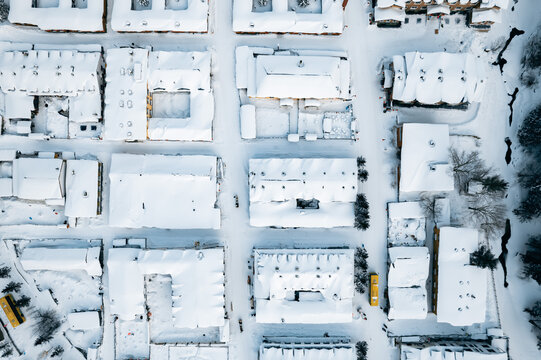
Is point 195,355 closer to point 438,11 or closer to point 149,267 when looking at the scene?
point 149,267

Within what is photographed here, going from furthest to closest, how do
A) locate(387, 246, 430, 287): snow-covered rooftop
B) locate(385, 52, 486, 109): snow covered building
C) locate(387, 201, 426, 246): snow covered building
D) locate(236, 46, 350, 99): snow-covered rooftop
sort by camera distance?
locate(387, 201, 426, 246): snow covered building → locate(387, 246, 430, 287): snow-covered rooftop → locate(385, 52, 486, 109): snow covered building → locate(236, 46, 350, 99): snow-covered rooftop

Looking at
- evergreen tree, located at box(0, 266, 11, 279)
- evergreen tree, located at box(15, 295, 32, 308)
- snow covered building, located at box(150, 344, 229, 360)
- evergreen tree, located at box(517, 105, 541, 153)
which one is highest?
evergreen tree, located at box(517, 105, 541, 153)

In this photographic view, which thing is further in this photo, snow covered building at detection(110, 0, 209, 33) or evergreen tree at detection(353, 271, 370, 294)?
evergreen tree at detection(353, 271, 370, 294)

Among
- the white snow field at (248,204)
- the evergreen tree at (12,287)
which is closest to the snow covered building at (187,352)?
the white snow field at (248,204)

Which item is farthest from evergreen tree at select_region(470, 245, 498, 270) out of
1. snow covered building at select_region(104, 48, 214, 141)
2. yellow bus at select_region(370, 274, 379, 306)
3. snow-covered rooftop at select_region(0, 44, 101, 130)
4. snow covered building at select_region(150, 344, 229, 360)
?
snow-covered rooftop at select_region(0, 44, 101, 130)

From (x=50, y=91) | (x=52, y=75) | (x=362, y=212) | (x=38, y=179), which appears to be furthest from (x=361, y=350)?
(x=52, y=75)

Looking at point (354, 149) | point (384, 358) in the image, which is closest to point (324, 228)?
point (354, 149)

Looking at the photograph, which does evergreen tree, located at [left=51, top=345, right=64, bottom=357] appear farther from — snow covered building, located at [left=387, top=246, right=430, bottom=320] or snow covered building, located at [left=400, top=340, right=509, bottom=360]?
snow covered building, located at [left=400, top=340, right=509, bottom=360]

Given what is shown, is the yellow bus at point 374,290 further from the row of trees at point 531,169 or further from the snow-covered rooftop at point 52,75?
Answer: the snow-covered rooftop at point 52,75
